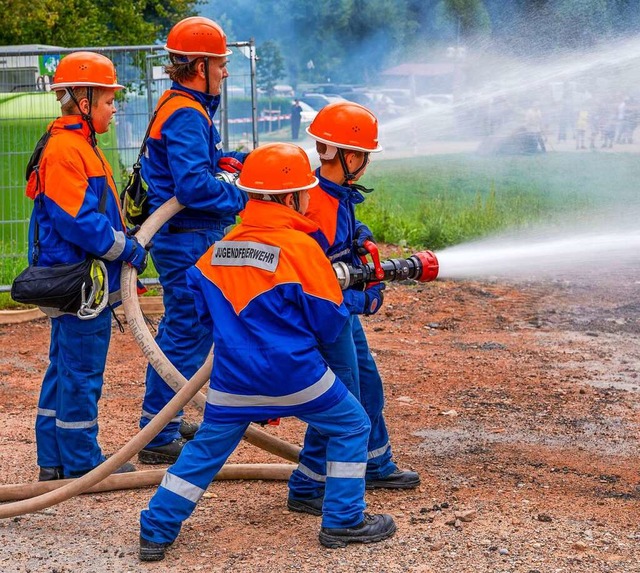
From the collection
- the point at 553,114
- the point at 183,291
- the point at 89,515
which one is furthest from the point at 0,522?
the point at 553,114

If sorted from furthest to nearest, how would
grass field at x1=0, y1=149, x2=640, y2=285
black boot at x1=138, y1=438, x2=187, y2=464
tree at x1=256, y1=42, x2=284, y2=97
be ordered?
tree at x1=256, y1=42, x2=284, y2=97, grass field at x1=0, y1=149, x2=640, y2=285, black boot at x1=138, y1=438, x2=187, y2=464

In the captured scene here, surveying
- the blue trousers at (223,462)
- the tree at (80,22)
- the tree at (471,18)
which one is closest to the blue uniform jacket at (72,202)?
the blue trousers at (223,462)

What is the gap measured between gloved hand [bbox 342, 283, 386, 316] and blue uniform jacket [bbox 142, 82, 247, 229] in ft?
3.20

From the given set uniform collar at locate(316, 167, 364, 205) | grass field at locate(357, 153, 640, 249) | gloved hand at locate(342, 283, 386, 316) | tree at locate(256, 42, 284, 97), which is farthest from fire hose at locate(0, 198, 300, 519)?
tree at locate(256, 42, 284, 97)

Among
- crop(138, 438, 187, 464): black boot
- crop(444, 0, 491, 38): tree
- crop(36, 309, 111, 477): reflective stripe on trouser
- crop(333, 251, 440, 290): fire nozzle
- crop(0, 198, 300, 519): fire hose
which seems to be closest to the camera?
crop(333, 251, 440, 290): fire nozzle

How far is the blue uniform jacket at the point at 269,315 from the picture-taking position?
3994 millimetres

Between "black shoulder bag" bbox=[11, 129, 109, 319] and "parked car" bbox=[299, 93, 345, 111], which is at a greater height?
"black shoulder bag" bbox=[11, 129, 109, 319]

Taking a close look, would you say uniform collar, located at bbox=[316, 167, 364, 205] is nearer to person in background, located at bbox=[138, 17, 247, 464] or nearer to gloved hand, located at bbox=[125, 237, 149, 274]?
person in background, located at bbox=[138, 17, 247, 464]

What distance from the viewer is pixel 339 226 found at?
447 cm

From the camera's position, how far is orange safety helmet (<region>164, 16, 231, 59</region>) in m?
5.15

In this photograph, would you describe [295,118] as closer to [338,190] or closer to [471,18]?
[471,18]

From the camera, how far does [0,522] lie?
471 centimetres

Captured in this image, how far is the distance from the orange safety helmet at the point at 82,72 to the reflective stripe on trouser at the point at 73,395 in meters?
1.03

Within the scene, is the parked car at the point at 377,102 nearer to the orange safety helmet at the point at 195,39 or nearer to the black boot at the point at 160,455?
the orange safety helmet at the point at 195,39
